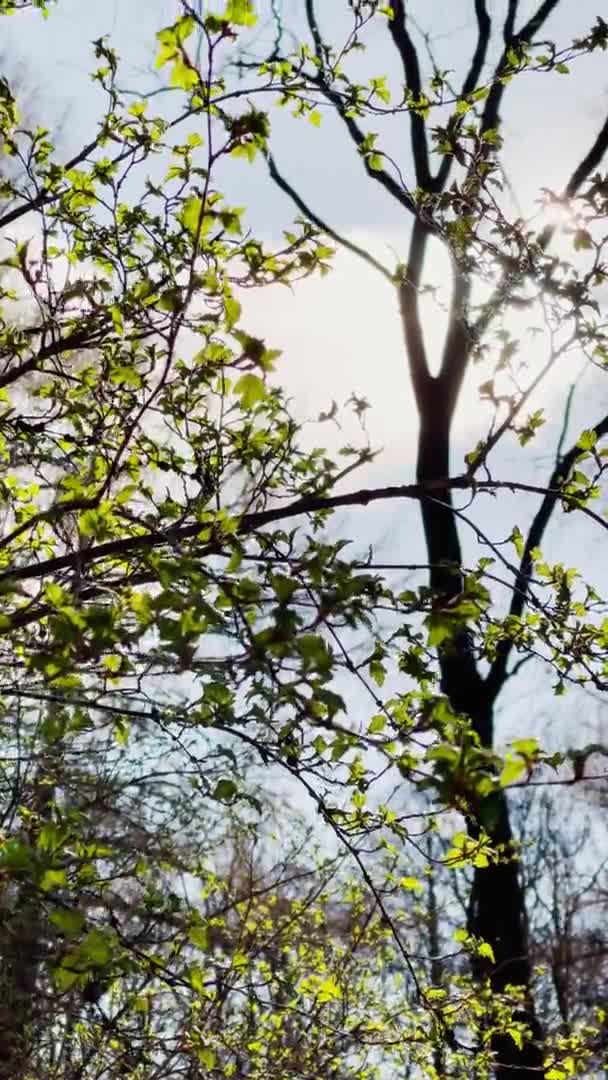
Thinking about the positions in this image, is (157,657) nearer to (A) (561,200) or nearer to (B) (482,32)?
(A) (561,200)

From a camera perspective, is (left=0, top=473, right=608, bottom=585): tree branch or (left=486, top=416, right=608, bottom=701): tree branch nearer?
(left=0, top=473, right=608, bottom=585): tree branch

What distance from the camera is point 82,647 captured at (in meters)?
1.72

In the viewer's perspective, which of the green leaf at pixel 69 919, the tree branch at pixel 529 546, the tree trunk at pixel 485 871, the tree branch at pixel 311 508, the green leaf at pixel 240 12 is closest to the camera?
the green leaf at pixel 69 919

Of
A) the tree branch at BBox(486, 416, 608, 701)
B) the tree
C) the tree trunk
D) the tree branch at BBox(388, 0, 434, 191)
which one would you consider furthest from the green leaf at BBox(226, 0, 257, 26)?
the tree branch at BBox(388, 0, 434, 191)

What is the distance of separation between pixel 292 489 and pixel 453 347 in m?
5.54

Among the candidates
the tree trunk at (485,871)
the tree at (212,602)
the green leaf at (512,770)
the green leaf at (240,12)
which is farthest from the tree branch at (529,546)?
the green leaf at (512,770)

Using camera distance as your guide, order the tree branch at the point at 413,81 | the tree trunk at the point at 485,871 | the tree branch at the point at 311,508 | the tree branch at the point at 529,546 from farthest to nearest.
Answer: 1. the tree branch at the point at 413,81
2. the tree branch at the point at 529,546
3. the tree trunk at the point at 485,871
4. the tree branch at the point at 311,508

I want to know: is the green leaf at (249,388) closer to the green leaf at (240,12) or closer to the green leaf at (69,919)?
the green leaf at (240,12)

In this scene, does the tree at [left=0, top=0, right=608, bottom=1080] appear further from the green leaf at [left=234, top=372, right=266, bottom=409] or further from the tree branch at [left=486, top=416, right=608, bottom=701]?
the tree branch at [left=486, top=416, right=608, bottom=701]

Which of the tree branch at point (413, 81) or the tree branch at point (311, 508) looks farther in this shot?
the tree branch at point (413, 81)

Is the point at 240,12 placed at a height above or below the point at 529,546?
below

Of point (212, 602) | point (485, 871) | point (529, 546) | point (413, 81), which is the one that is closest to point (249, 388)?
point (212, 602)

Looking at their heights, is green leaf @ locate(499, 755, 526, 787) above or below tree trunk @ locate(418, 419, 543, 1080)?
below

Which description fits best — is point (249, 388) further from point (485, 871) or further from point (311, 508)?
point (485, 871)
